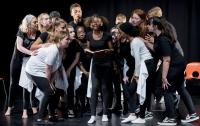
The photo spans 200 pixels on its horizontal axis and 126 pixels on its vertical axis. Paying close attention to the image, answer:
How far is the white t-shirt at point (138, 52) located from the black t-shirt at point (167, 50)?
13 centimetres

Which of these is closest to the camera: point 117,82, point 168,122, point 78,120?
point 168,122

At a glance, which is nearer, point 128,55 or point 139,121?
point 139,121

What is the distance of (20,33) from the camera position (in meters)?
5.99

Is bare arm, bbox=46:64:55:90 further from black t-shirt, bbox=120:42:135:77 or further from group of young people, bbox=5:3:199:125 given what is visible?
black t-shirt, bbox=120:42:135:77

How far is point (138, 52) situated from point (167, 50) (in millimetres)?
353

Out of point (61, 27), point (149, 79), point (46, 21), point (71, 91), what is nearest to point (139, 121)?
point (149, 79)

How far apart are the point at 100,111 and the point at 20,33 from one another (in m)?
1.56

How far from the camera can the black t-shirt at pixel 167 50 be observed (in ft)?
17.5

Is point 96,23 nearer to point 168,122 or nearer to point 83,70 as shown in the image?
Answer: point 83,70

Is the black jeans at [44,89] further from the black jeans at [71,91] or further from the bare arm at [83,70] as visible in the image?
the bare arm at [83,70]

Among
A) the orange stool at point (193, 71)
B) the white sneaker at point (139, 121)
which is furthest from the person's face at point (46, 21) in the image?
the orange stool at point (193, 71)

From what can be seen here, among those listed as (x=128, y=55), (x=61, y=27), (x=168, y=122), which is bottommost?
(x=168, y=122)

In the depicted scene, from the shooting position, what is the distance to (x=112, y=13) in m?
9.77

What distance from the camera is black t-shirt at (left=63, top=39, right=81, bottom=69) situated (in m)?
6.01
